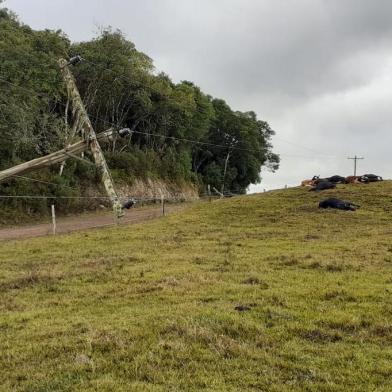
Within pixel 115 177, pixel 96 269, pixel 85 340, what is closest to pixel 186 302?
pixel 85 340

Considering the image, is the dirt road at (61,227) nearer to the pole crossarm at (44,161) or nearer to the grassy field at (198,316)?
the grassy field at (198,316)

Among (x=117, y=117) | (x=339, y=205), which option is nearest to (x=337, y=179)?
(x=339, y=205)

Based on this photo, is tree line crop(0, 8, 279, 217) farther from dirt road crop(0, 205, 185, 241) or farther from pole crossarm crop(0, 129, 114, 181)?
dirt road crop(0, 205, 185, 241)

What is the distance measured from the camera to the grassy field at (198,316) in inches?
208

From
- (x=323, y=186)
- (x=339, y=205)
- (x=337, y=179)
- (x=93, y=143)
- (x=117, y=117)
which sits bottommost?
(x=339, y=205)

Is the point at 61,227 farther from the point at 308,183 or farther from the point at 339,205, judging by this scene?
the point at 308,183

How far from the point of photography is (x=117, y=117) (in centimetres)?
4738

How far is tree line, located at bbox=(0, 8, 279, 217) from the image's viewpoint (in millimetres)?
29500

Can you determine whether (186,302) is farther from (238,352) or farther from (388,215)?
(388,215)

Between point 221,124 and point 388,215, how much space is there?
47.2m

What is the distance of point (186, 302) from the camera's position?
870 centimetres

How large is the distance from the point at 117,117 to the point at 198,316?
41.7m

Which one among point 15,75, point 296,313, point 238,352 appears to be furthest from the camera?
point 15,75

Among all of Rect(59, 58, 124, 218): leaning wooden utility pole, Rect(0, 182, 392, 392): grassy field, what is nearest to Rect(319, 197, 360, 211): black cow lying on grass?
Rect(0, 182, 392, 392): grassy field
